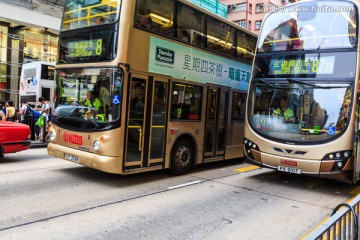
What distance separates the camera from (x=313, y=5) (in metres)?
7.64

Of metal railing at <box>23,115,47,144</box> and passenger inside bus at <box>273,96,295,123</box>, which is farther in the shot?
metal railing at <box>23,115,47,144</box>

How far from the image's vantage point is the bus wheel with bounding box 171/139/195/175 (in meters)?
7.89

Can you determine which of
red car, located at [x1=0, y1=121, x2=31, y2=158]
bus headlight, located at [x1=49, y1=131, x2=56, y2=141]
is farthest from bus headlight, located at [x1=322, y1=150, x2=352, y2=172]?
red car, located at [x1=0, y1=121, x2=31, y2=158]

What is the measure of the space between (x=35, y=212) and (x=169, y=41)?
4.45m

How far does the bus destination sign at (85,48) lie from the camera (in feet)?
22.1

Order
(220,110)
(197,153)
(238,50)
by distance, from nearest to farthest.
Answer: (197,153), (220,110), (238,50)

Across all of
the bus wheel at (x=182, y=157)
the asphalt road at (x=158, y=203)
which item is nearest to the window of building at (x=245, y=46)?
the bus wheel at (x=182, y=157)

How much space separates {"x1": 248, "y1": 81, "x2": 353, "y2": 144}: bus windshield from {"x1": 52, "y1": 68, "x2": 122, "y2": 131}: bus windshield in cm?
342

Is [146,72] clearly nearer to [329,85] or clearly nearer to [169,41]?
[169,41]

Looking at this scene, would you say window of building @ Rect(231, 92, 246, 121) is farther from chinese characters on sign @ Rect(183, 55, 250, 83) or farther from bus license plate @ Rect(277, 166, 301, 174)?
bus license plate @ Rect(277, 166, 301, 174)

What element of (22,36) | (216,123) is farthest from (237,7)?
(216,123)

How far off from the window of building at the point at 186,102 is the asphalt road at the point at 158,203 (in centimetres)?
146

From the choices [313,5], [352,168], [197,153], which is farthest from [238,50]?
[352,168]

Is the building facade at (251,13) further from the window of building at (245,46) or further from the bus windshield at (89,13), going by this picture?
the bus windshield at (89,13)
